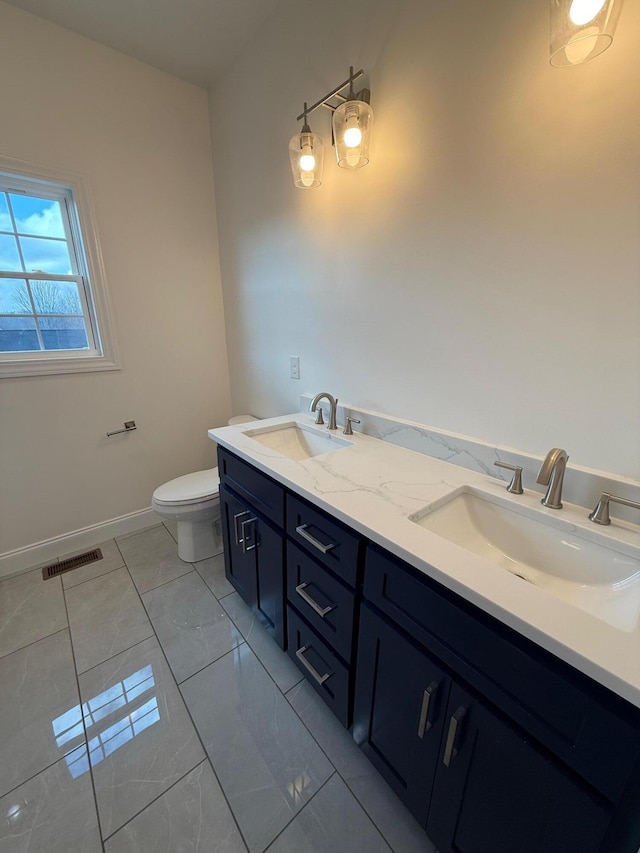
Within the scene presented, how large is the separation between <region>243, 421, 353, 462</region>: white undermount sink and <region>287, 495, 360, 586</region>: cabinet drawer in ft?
1.42

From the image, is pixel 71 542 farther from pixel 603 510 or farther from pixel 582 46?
pixel 582 46

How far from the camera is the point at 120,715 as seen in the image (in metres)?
1.22

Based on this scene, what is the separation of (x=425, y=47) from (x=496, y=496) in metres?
1.44

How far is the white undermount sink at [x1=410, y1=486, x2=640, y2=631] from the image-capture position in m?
0.74

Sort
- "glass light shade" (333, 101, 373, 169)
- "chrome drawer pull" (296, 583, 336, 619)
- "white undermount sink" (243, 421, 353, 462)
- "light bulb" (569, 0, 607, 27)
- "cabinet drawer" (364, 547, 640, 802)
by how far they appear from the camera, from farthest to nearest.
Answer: "white undermount sink" (243, 421, 353, 462) → "glass light shade" (333, 101, 373, 169) → "chrome drawer pull" (296, 583, 336, 619) → "light bulb" (569, 0, 607, 27) → "cabinet drawer" (364, 547, 640, 802)

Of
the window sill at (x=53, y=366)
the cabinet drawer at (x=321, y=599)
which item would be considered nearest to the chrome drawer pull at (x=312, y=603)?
the cabinet drawer at (x=321, y=599)

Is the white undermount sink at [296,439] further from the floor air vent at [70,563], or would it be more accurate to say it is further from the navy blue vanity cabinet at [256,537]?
the floor air vent at [70,563]

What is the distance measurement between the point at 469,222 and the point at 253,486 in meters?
1.17

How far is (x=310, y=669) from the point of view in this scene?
3.88 feet

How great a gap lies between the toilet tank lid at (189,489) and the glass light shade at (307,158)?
4.95 feet

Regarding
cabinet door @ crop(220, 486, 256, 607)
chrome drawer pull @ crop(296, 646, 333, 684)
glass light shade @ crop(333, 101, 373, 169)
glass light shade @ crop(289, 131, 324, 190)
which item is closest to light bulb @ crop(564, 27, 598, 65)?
glass light shade @ crop(333, 101, 373, 169)

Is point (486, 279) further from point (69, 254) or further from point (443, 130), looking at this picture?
point (69, 254)

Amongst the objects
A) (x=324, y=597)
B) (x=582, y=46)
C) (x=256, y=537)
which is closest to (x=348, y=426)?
(x=256, y=537)

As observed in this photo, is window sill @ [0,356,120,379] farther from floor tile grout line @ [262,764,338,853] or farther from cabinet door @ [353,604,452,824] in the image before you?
floor tile grout line @ [262,764,338,853]
